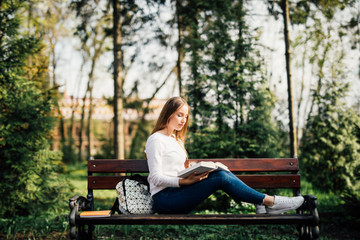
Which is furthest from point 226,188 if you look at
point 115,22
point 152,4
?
point 152,4

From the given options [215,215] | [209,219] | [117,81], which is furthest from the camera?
[117,81]

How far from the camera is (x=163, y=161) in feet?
10.7

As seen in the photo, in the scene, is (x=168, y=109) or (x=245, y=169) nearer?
(x=168, y=109)

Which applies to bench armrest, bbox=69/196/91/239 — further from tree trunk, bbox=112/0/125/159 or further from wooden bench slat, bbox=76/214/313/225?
tree trunk, bbox=112/0/125/159

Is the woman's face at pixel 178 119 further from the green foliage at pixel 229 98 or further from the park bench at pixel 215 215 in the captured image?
the green foliage at pixel 229 98

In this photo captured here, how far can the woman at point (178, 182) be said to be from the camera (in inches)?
120

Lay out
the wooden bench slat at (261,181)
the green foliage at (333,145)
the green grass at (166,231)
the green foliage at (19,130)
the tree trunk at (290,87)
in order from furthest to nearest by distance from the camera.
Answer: the green foliage at (333,145) < the tree trunk at (290,87) < the green foliage at (19,130) < the green grass at (166,231) < the wooden bench slat at (261,181)

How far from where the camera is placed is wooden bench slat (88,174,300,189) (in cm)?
378

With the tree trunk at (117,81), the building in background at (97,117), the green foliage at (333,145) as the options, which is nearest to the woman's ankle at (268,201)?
the green foliage at (333,145)

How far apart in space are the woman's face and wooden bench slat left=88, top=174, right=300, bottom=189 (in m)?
0.94

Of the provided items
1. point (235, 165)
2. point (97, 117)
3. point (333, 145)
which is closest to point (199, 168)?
point (235, 165)

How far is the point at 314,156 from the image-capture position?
324 inches

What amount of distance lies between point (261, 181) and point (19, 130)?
4.34 m

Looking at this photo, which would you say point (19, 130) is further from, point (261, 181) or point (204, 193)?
point (261, 181)
